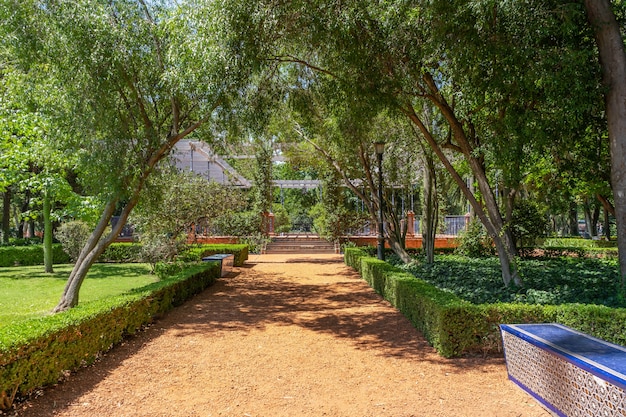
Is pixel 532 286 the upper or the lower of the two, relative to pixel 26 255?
lower

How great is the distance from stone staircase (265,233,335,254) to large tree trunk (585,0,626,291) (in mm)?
17339

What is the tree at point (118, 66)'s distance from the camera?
7.29 m

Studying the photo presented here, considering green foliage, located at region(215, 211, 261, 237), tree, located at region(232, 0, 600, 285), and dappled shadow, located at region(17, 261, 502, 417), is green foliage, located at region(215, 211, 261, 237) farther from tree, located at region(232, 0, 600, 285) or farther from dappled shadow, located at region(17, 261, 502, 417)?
tree, located at region(232, 0, 600, 285)

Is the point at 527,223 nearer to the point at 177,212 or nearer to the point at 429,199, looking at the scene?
the point at 429,199

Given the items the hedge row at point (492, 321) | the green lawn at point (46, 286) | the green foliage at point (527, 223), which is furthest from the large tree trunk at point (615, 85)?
the green foliage at point (527, 223)

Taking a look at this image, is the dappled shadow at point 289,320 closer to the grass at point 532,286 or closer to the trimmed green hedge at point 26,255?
the grass at point 532,286

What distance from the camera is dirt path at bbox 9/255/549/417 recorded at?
160 inches

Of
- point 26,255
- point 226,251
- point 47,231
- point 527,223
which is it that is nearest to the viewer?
point 47,231

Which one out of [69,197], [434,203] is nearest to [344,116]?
[434,203]

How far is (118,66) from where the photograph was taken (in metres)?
7.79

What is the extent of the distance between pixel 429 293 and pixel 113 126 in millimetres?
6089

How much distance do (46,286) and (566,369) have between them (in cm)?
1268

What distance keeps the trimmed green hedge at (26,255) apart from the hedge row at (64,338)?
13.7 m

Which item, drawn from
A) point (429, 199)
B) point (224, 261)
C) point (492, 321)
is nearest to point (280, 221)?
point (224, 261)
